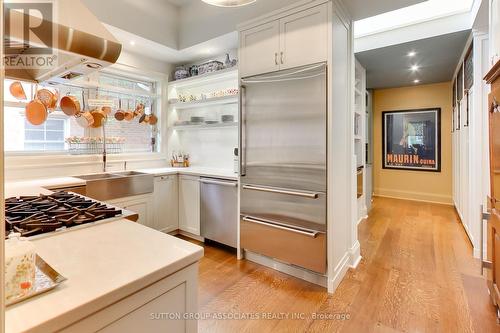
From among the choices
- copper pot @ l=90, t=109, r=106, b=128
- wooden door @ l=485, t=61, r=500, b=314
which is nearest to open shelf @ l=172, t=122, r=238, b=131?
copper pot @ l=90, t=109, r=106, b=128

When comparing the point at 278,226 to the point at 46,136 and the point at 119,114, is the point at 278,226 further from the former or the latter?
the point at 46,136

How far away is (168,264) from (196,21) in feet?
10.7

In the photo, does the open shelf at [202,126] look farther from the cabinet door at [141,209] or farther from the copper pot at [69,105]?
the copper pot at [69,105]

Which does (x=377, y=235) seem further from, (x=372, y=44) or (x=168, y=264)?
(x=168, y=264)

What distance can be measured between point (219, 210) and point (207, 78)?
5.92 ft

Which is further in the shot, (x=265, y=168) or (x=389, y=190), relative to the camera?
(x=389, y=190)

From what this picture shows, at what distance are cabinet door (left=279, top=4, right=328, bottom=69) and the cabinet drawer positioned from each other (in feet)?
4.95

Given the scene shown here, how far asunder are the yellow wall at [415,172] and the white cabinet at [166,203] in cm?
488

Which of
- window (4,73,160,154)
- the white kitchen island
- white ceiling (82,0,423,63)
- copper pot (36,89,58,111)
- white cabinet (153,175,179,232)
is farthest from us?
white cabinet (153,175,179,232)

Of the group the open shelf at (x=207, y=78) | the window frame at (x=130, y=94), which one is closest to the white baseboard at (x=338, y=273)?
the open shelf at (x=207, y=78)

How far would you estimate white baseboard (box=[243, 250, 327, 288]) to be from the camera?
2395 mm

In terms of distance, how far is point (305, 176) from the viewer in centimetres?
233

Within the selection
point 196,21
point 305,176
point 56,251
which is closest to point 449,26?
point 305,176

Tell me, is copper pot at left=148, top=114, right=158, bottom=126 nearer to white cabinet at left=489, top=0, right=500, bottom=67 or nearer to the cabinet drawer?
the cabinet drawer
